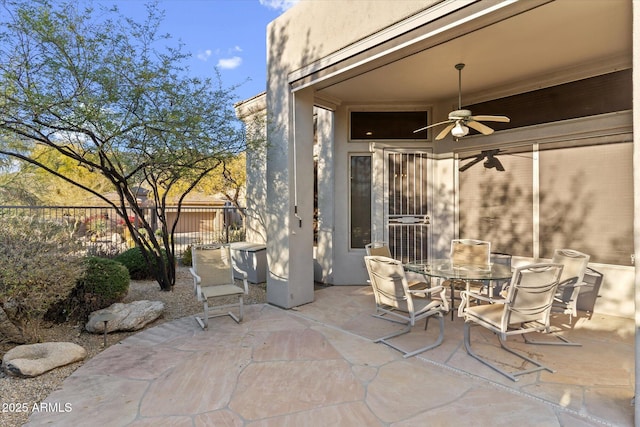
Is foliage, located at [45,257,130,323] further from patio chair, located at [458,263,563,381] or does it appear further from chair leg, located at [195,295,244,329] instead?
patio chair, located at [458,263,563,381]

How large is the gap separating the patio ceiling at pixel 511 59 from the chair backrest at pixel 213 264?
2.91m

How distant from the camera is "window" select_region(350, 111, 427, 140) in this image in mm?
6211

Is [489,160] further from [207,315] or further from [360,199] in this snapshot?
[207,315]

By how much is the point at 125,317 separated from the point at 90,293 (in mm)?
611

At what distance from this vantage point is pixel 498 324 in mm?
3064

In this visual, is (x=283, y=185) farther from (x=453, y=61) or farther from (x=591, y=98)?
(x=591, y=98)

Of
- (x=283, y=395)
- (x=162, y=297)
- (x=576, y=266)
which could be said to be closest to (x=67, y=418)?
(x=283, y=395)

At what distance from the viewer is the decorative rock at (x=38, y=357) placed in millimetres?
2842

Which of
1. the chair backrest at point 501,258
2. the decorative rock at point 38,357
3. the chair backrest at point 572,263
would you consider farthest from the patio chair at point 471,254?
the decorative rock at point 38,357

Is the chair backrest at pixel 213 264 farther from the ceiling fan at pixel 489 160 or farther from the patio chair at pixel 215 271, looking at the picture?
the ceiling fan at pixel 489 160

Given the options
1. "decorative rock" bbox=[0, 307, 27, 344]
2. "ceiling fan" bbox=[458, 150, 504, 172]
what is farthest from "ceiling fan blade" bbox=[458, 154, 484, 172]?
"decorative rock" bbox=[0, 307, 27, 344]

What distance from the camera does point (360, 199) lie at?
634 cm

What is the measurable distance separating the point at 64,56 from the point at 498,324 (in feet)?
17.8

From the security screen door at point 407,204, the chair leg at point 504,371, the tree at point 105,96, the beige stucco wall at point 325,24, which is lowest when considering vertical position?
the chair leg at point 504,371
